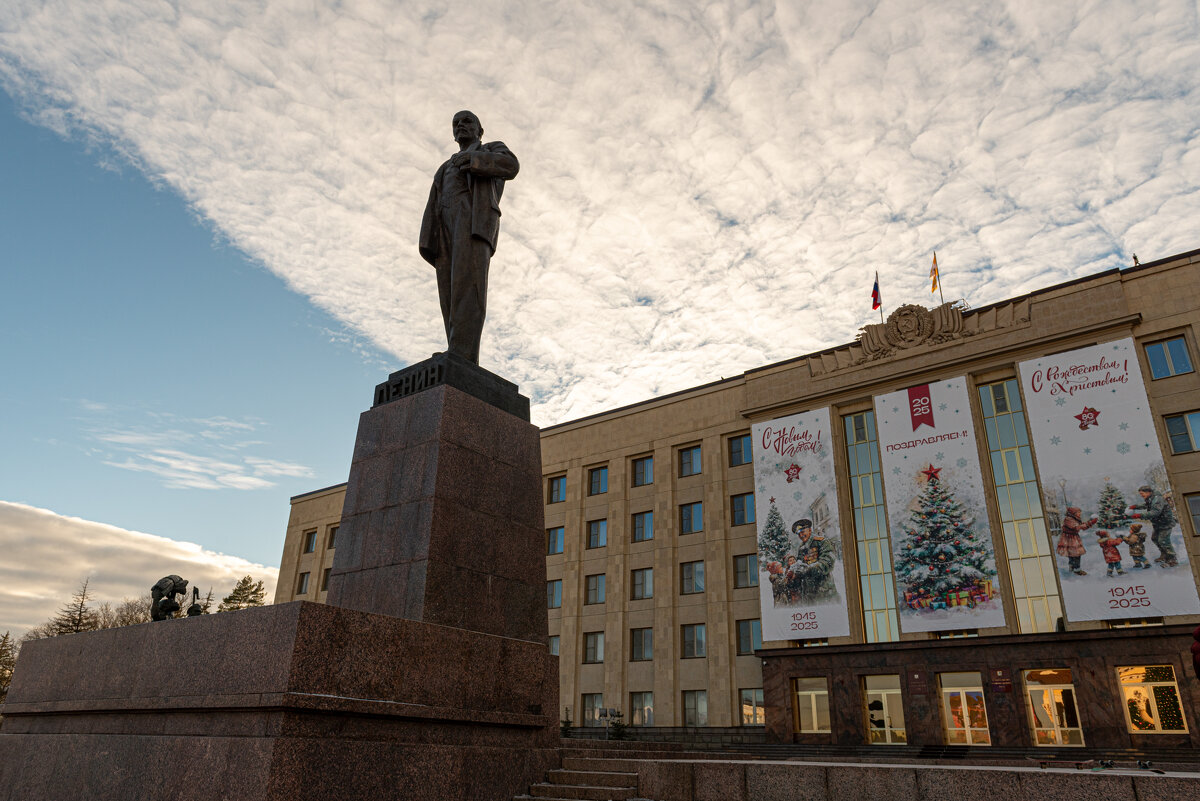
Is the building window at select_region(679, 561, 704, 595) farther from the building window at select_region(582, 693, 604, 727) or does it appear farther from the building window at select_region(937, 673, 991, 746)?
the building window at select_region(937, 673, 991, 746)

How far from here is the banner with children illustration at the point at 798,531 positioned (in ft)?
116

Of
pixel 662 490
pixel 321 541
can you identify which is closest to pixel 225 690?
pixel 662 490

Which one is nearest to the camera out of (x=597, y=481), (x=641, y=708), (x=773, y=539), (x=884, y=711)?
(x=884, y=711)

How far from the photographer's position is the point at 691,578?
40875 mm

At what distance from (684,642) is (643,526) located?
23.0 feet

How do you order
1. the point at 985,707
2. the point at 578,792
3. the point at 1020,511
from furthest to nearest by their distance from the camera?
1. the point at 1020,511
2. the point at 985,707
3. the point at 578,792

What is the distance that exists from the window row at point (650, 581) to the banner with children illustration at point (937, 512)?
25.5ft

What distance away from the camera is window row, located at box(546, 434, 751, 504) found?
1656 inches

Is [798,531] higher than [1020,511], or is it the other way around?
[798,531]

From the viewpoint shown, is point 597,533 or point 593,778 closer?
point 593,778

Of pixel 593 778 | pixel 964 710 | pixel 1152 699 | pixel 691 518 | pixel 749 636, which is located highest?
pixel 691 518

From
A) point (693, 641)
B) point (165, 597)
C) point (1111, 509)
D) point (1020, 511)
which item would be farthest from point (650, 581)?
point (165, 597)

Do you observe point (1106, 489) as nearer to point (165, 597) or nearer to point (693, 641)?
point (693, 641)

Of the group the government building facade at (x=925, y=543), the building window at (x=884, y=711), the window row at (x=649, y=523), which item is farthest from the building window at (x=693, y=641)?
the building window at (x=884, y=711)
